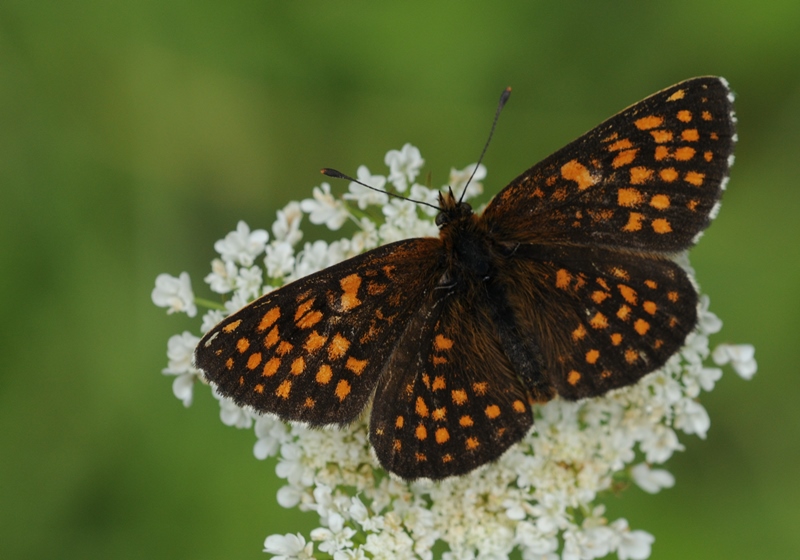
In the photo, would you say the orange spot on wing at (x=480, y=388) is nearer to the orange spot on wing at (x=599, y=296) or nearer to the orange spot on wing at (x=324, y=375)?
the orange spot on wing at (x=599, y=296)

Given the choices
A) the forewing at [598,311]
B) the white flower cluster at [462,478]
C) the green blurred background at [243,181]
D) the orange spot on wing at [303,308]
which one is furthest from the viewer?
the green blurred background at [243,181]

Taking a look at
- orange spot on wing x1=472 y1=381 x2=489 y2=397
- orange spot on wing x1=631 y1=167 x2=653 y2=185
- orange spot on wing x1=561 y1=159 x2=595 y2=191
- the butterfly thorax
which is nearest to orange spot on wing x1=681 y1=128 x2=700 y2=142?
orange spot on wing x1=631 y1=167 x2=653 y2=185

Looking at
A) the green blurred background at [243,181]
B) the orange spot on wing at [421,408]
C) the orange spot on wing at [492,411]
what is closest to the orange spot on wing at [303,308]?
the orange spot on wing at [421,408]

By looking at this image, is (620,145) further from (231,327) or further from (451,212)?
(231,327)

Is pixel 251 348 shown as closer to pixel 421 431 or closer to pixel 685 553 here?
pixel 421 431

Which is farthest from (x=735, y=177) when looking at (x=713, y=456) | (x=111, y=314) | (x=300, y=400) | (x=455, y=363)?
(x=111, y=314)

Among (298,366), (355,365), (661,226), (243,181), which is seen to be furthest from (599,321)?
(243,181)
